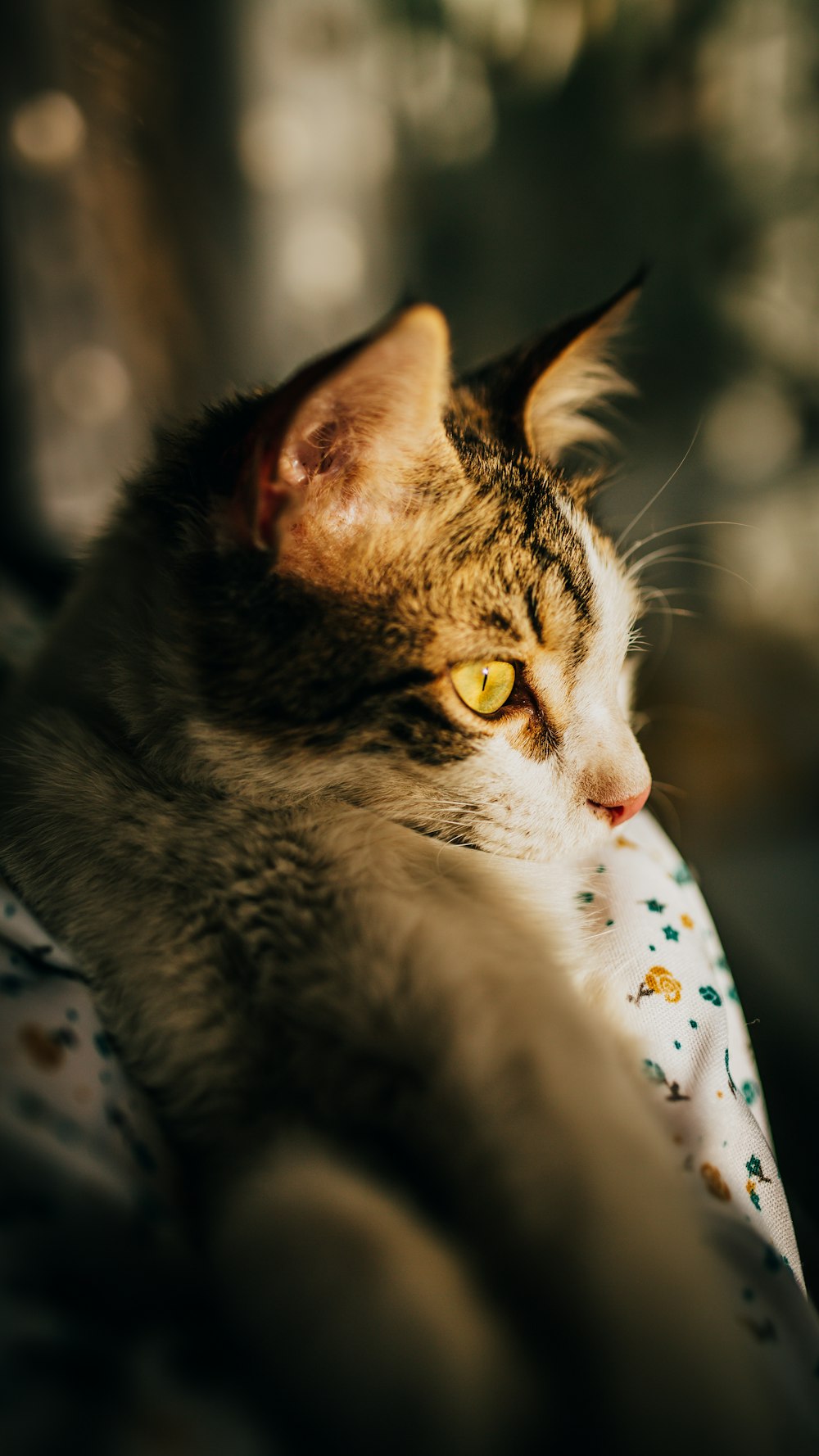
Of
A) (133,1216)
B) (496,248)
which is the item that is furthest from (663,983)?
(496,248)

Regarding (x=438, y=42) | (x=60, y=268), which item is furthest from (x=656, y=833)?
(x=438, y=42)

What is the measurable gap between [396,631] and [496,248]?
1.49 meters

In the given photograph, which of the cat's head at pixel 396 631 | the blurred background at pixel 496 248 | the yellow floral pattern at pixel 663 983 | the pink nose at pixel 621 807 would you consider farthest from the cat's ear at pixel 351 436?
the blurred background at pixel 496 248

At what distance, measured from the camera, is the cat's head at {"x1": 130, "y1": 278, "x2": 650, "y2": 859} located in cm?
54

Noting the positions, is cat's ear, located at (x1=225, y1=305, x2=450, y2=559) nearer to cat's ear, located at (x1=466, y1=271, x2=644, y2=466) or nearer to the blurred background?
cat's ear, located at (x1=466, y1=271, x2=644, y2=466)

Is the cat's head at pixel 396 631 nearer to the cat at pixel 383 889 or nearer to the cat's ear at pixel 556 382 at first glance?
the cat at pixel 383 889

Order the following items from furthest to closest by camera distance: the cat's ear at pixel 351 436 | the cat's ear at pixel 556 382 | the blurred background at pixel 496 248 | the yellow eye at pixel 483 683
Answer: the blurred background at pixel 496 248, the cat's ear at pixel 556 382, the yellow eye at pixel 483 683, the cat's ear at pixel 351 436

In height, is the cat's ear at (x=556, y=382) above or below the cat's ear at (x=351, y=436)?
above

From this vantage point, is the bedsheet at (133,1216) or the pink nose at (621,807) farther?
the pink nose at (621,807)

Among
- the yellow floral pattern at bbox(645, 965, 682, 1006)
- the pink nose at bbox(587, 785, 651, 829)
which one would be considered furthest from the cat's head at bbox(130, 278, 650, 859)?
the yellow floral pattern at bbox(645, 965, 682, 1006)

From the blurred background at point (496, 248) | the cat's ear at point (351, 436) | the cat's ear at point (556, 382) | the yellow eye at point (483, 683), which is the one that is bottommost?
the yellow eye at point (483, 683)

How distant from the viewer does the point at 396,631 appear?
1.83ft

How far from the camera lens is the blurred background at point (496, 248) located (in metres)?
1.28

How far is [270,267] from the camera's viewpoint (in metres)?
1.64
